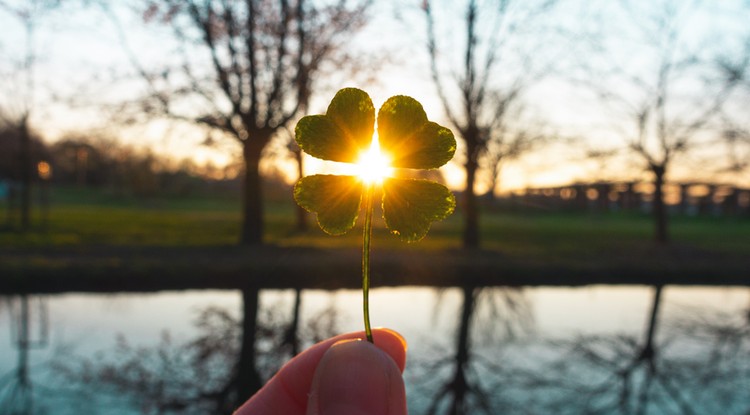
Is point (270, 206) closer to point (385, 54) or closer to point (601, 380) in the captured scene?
point (385, 54)

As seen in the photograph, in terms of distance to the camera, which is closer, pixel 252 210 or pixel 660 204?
pixel 252 210

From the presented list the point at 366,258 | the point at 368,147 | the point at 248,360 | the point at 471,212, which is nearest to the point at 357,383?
the point at 366,258

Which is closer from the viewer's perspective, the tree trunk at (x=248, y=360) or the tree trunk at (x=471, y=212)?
the tree trunk at (x=248, y=360)

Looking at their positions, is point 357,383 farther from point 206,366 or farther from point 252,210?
point 252,210

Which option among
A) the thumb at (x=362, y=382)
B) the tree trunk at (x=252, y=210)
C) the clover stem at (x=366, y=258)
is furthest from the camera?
the tree trunk at (x=252, y=210)

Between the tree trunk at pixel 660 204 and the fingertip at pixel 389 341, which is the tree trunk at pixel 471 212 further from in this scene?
the fingertip at pixel 389 341

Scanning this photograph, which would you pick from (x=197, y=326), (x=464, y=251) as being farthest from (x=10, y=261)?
(x=464, y=251)

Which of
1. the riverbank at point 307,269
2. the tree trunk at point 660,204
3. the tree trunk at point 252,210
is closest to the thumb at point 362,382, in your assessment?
the riverbank at point 307,269
